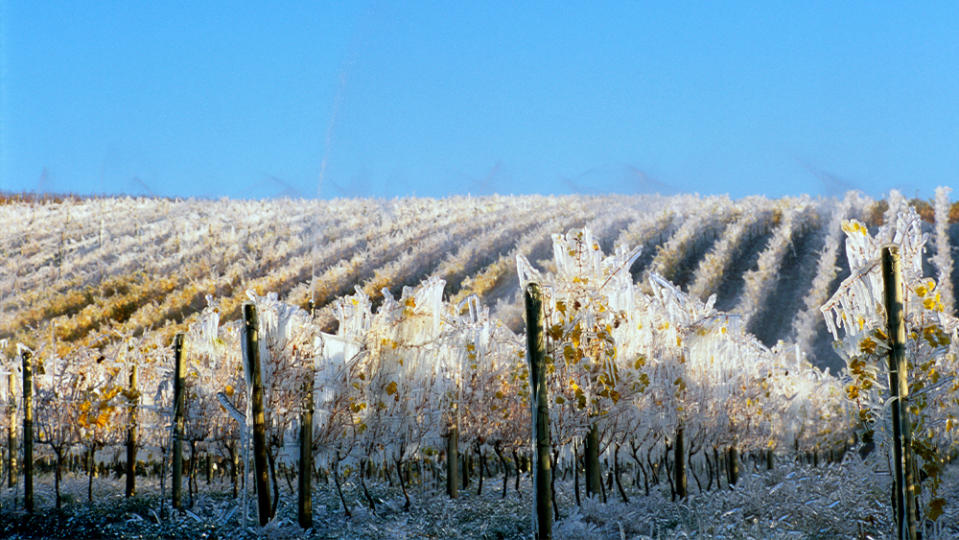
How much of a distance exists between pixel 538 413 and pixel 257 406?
2.88 metres

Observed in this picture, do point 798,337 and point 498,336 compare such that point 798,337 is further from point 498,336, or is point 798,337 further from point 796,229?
point 498,336

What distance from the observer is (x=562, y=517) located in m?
8.02

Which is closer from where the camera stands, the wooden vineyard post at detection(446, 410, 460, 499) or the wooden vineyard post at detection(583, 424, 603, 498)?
the wooden vineyard post at detection(583, 424, 603, 498)

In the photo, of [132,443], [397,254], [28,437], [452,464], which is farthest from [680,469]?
[397,254]

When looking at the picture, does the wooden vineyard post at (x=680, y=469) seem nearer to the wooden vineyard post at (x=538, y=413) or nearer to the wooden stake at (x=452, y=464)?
the wooden stake at (x=452, y=464)

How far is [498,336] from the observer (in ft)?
37.3

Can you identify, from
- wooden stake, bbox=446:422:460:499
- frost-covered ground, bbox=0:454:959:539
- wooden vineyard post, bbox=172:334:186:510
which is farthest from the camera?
wooden stake, bbox=446:422:460:499

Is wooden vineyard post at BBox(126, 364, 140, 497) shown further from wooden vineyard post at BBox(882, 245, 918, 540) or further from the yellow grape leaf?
the yellow grape leaf

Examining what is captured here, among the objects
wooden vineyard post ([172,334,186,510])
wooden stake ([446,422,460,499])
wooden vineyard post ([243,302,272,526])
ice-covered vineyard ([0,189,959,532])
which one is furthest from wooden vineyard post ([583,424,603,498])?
wooden vineyard post ([172,334,186,510])

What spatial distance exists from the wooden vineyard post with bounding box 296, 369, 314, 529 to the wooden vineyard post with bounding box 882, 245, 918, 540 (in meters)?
5.16

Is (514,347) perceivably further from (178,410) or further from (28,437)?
(28,437)

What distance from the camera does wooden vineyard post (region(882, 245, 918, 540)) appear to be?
5.04m

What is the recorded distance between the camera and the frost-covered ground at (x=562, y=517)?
22.7ft

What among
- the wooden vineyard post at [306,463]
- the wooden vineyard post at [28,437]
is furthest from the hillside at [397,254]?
the wooden vineyard post at [306,463]
